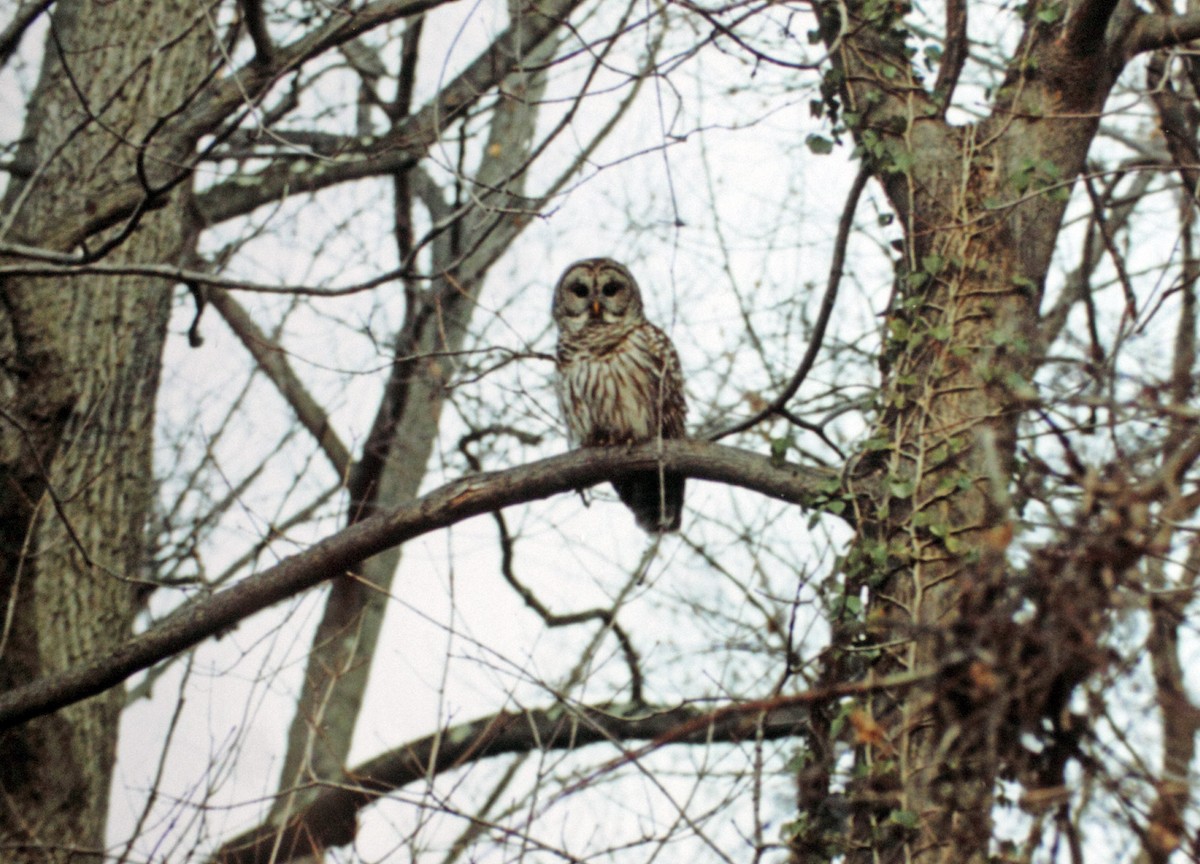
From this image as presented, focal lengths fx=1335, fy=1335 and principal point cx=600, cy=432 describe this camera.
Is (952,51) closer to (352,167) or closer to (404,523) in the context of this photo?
(404,523)

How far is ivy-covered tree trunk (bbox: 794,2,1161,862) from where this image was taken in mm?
4215

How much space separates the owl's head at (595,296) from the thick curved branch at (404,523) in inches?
79.0

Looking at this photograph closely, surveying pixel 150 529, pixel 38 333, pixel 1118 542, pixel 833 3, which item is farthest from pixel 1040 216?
pixel 150 529

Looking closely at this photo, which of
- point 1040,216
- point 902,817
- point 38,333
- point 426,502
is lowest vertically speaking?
point 902,817

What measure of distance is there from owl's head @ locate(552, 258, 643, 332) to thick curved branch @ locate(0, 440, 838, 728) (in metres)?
2.01

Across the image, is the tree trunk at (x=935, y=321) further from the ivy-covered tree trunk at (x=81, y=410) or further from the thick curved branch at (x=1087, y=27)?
the ivy-covered tree trunk at (x=81, y=410)

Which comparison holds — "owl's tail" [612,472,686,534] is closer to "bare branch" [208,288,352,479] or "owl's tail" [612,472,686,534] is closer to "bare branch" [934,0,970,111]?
"bare branch" [934,0,970,111]

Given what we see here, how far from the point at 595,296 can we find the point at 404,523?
8.18 ft

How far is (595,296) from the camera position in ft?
23.5

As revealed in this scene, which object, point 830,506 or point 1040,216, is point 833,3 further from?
point 830,506

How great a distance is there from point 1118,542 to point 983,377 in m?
2.90

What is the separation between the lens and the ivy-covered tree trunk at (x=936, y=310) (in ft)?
13.8

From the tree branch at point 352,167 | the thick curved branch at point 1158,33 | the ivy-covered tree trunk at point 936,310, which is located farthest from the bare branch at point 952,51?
the tree branch at point 352,167

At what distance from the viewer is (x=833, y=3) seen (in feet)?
17.9
